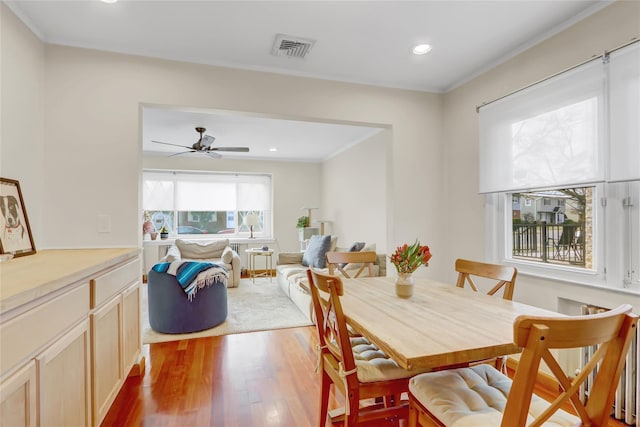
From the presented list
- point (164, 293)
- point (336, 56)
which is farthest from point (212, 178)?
point (336, 56)

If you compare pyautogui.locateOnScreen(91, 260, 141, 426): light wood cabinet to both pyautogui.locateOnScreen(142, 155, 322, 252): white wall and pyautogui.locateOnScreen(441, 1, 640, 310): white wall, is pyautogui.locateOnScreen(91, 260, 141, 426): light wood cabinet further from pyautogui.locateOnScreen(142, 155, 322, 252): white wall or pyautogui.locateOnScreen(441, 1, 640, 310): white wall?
pyautogui.locateOnScreen(142, 155, 322, 252): white wall

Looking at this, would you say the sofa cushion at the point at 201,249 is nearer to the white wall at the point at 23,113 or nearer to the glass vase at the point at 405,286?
the white wall at the point at 23,113

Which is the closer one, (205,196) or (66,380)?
(66,380)

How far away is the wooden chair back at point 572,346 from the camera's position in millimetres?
825

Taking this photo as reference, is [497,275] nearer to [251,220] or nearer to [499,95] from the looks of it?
[499,95]

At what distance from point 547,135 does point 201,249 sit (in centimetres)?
556

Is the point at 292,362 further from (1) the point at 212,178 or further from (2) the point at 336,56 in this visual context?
(1) the point at 212,178

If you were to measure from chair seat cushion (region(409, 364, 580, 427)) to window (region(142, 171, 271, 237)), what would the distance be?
607cm

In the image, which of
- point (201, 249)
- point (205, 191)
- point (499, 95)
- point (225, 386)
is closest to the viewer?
point (225, 386)

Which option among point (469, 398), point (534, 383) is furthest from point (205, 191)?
point (534, 383)

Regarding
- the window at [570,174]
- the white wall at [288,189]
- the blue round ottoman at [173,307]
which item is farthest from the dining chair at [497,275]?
the white wall at [288,189]

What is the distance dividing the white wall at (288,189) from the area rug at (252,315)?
1.84 meters

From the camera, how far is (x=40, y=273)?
53.7 inches

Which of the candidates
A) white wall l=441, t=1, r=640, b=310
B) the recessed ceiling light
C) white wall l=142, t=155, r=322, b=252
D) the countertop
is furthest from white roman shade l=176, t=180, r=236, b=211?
the recessed ceiling light
